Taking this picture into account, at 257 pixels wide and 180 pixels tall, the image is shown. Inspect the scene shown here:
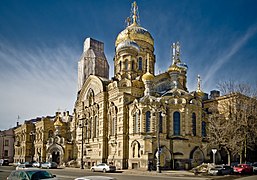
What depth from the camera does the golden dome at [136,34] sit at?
5519 centimetres

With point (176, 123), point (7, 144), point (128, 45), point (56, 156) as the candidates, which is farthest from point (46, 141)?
point (176, 123)

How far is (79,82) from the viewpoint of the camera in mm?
72375

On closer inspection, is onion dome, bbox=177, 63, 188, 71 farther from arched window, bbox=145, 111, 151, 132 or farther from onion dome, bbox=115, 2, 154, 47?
arched window, bbox=145, 111, 151, 132

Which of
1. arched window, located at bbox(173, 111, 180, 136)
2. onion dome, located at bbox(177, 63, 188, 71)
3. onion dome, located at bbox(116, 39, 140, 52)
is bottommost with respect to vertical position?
arched window, located at bbox(173, 111, 180, 136)

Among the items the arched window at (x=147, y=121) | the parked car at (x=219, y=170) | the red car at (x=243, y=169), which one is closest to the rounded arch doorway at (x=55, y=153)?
the arched window at (x=147, y=121)

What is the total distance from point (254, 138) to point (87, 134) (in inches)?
1070

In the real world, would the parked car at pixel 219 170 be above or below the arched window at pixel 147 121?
below

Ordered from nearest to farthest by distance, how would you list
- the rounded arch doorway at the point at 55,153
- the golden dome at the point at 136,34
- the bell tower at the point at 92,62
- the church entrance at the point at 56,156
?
1. the golden dome at the point at 136,34
2. the rounded arch doorway at the point at 55,153
3. the church entrance at the point at 56,156
4. the bell tower at the point at 92,62

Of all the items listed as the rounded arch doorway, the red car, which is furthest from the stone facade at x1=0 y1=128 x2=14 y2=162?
the red car

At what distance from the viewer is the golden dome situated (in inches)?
2173

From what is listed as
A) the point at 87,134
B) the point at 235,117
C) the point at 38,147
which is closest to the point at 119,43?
the point at 87,134

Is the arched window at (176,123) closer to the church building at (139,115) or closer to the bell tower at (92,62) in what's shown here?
the church building at (139,115)

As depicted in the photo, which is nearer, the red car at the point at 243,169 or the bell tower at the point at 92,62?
the red car at the point at 243,169

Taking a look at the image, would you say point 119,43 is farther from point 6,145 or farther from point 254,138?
point 6,145
